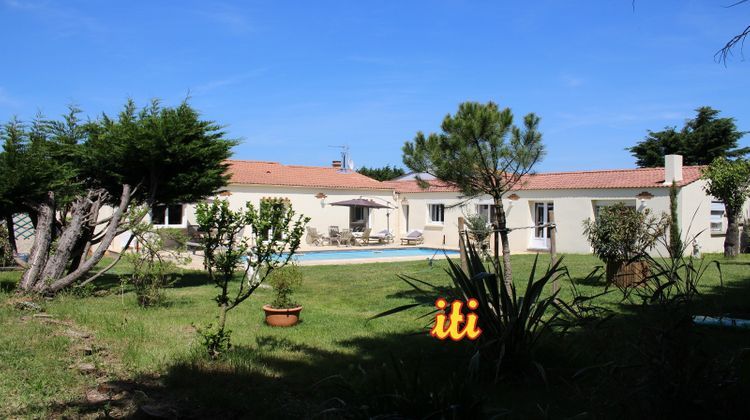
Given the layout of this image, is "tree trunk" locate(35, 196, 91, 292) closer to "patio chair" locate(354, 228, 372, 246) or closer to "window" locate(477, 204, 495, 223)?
"patio chair" locate(354, 228, 372, 246)

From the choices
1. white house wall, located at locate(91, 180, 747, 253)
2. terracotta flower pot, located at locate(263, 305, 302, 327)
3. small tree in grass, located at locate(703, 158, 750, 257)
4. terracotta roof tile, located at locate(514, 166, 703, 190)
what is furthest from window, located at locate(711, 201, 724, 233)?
terracotta flower pot, located at locate(263, 305, 302, 327)

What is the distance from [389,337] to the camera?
712 centimetres

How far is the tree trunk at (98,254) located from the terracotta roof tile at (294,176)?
13200mm

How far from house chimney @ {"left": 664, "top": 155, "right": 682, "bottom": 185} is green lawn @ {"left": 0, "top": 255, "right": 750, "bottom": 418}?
1132 cm

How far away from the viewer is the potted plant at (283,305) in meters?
8.08

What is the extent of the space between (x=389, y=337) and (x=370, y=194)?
23.0m

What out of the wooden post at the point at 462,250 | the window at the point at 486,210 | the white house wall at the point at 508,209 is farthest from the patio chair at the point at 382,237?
the wooden post at the point at 462,250

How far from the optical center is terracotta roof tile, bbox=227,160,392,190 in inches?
1038

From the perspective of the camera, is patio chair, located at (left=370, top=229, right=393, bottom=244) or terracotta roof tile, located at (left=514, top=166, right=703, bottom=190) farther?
patio chair, located at (left=370, top=229, right=393, bottom=244)

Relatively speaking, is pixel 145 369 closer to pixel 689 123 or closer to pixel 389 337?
pixel 389 337

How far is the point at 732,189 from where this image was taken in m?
19.4

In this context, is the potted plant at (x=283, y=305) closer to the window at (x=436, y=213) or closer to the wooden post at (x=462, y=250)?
the wooden post at (x=462, y=250)

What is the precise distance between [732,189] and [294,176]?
19060 millimetres

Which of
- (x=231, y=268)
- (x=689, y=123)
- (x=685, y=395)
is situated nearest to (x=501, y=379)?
(x=685, y=395)
